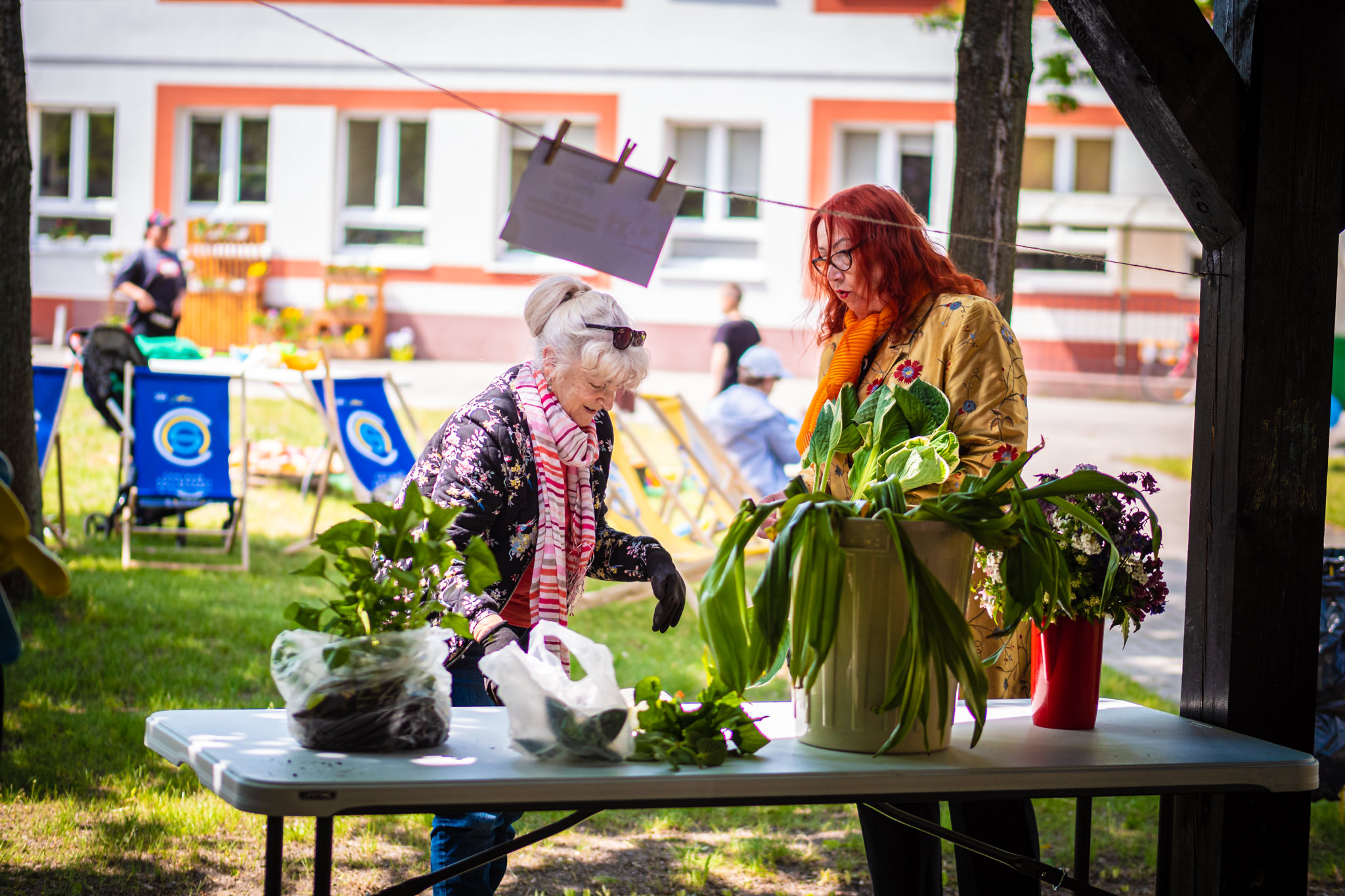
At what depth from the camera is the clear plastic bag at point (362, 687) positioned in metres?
1.65

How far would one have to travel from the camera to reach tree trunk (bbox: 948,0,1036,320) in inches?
147

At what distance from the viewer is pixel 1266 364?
7.25ft

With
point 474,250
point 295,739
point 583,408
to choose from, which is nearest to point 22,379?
point 583,408

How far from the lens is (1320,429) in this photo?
2234 millimetres

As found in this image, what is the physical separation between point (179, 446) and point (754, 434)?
9.75 ft

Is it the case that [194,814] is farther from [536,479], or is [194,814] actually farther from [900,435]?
[900,435]

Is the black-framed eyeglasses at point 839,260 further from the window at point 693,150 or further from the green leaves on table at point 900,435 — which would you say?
the window at point 693,150

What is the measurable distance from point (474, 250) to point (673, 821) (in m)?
13.8

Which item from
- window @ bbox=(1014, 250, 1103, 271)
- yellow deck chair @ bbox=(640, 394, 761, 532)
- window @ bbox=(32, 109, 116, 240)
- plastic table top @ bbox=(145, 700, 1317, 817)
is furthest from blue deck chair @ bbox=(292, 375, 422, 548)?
window @ bbox=(32, 109, 116, 240)

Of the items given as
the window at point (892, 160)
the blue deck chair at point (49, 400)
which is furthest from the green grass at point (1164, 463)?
the blue deck chair at point (49, 400)

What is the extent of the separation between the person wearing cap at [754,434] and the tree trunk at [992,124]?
2875mm

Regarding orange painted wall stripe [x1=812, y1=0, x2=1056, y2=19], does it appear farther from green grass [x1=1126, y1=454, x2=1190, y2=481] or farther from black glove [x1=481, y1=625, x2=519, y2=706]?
black glove [x1=481, y1=625, x2=519, y2=706]

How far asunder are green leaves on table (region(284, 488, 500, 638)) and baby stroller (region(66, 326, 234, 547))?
548 centimetres

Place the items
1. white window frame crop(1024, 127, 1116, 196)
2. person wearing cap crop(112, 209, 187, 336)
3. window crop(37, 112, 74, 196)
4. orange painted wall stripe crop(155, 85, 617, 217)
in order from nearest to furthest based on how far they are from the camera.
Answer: person wearing cap crop(112, 209, 187, 336)
orange painted wall stripe crop(155, 85, 617, 217)
white window frame crop(1024, 127, 1116, 196)
window crop(37, 112, 74, 196)
